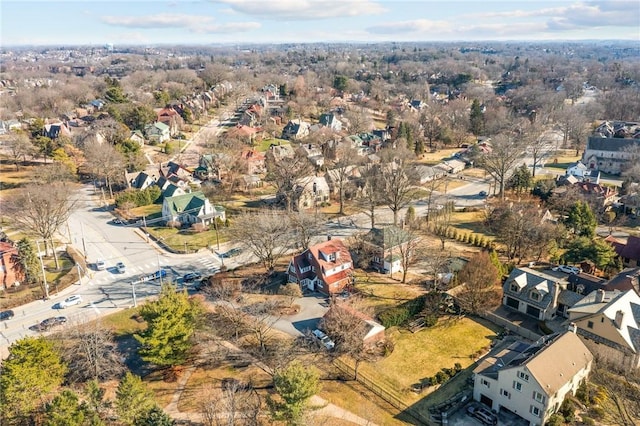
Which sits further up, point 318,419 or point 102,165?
point 102,165

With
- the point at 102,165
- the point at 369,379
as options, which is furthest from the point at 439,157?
the point at 369,379

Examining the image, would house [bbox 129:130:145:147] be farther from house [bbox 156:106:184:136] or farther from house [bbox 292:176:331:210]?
house [bbox 292:176:331:210]

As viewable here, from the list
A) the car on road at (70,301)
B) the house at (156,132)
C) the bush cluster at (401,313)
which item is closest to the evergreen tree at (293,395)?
the bush cluster at (401,313)

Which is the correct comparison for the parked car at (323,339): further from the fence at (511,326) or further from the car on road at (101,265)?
the car on road at (101,265)

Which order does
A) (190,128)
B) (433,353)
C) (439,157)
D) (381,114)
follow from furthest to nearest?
(381,114)
(190,128)
(439,157)
(433,353)

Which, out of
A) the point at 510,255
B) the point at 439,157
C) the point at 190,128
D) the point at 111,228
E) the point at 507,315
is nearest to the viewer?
the point at 507,315

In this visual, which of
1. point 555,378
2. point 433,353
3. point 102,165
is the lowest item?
point 433,353

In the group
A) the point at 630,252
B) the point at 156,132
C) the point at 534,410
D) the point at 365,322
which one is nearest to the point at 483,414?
the point at 534,410

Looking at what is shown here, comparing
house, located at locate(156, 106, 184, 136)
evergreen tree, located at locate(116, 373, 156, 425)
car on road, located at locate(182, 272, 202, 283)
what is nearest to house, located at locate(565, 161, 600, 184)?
car on road, located at locate(182, 272, 202, 283)

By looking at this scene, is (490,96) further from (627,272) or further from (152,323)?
(152,323)
